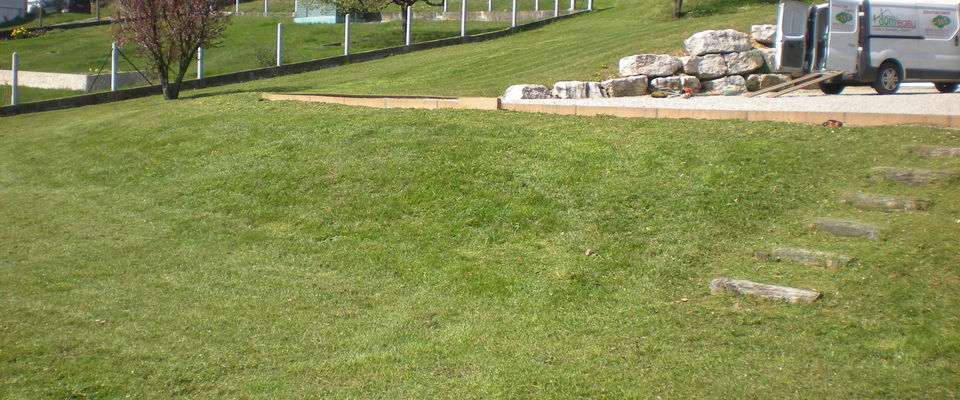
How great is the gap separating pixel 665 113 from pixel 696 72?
5175 millimetres

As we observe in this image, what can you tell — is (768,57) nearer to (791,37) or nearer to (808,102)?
(791,37)

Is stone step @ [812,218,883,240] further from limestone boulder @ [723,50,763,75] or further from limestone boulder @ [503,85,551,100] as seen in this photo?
limestone boulder @ [723,50,763,75]

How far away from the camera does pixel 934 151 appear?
26.8 feet

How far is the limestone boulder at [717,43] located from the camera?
1592 centimetres

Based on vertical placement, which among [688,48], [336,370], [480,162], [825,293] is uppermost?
[688,48]

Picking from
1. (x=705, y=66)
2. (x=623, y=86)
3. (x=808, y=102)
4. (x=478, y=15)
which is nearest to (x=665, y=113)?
(x=808, y=102)

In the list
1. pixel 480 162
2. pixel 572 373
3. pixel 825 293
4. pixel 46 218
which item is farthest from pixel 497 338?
pixel 46 218

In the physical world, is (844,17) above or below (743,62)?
above

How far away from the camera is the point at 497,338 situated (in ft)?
18.5

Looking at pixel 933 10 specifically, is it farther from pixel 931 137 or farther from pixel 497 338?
pixel 497 338

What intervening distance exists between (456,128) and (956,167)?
5639 millimetres

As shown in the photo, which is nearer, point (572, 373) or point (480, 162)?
point (572, 373)

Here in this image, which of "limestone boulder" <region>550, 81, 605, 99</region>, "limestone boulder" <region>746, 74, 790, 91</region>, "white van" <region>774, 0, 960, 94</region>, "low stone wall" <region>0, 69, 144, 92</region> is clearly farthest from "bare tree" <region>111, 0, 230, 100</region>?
"white van" <region>774, 0, 960, 94</region>

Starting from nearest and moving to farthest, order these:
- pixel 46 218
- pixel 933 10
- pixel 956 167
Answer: pixel 956 167, pixel 46 218, pixel 933 10
